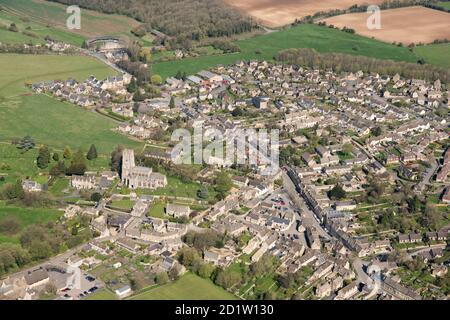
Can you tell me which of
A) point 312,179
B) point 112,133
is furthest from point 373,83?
point 112,133

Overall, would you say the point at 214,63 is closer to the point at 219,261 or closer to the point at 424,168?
the point at 424,168

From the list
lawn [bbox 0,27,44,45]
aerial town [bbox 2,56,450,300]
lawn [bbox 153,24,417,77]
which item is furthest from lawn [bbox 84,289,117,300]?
lawn [bbox 0,27,44,45]

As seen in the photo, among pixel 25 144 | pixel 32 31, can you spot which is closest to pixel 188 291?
pixel 25 144

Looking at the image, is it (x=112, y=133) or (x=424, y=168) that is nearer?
(x=424, y=168)

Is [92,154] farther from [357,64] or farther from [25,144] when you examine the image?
[357,64]

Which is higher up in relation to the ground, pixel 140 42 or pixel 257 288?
pixel 140 42
